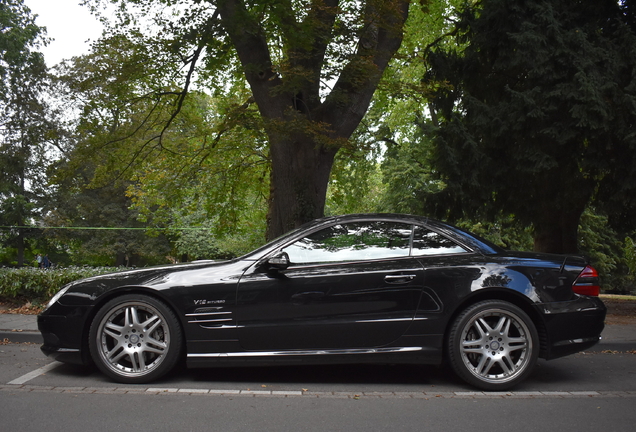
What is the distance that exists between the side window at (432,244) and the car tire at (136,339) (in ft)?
7.28

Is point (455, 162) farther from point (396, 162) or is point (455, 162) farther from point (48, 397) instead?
point (396, 162)

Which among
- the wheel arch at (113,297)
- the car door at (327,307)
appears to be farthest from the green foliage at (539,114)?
the wheel arch at (113,297)

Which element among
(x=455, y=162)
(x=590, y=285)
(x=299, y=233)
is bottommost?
(x=590, y=285)

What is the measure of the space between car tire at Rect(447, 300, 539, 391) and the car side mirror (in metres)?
1.54

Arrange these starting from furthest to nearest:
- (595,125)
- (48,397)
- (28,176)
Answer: (28,176)
(595,125)
(48,397)

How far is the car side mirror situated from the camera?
500cm

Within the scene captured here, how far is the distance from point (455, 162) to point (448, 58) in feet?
8.54

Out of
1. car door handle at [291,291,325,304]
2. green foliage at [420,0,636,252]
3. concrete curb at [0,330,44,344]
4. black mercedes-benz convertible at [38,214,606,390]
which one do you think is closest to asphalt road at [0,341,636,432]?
black mercedes-benz convertible at [38,214,606,390]

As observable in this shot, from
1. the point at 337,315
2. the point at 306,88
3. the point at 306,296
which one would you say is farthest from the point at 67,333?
the point at 306,88

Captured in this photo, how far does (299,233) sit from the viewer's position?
5.39 metres

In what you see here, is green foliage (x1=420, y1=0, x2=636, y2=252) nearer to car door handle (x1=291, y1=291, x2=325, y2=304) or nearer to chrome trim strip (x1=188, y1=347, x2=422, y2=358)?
chrome trim strip (x1=188, y1=347, x2=422, y2=358)

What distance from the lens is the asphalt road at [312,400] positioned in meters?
4.11

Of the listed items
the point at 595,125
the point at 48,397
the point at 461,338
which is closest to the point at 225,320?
the point at 48,397

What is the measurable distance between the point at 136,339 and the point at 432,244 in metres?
2.73
